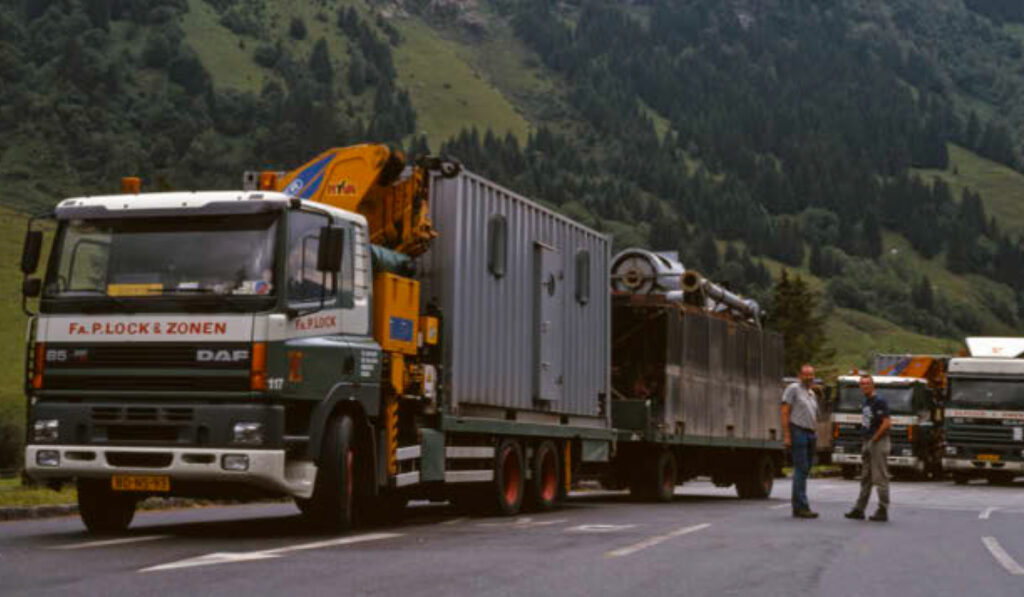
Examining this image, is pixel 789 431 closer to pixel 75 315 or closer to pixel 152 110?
pixel 75 315

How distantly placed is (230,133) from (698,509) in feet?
542

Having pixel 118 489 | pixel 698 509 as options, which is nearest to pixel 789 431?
pixel 698 509

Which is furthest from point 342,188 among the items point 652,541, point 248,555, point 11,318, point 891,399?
point 11,318

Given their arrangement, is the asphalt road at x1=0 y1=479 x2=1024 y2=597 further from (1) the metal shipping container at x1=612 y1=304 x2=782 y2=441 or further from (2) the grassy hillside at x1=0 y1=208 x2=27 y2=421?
(2) the grassy hillside at x1=0 y1=208 x2=27 y2=421

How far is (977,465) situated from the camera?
43.5 meters

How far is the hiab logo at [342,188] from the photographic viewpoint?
15930mm

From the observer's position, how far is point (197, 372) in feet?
43.1

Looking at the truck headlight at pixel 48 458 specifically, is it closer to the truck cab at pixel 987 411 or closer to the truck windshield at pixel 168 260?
the truck windshield at pixel 168 260

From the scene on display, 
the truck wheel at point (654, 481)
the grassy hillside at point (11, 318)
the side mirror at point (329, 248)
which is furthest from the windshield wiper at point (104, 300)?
the grassy hillside at point (11, 318)

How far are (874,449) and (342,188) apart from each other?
8026 millimetres

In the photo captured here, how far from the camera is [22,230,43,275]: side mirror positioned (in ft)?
44.5

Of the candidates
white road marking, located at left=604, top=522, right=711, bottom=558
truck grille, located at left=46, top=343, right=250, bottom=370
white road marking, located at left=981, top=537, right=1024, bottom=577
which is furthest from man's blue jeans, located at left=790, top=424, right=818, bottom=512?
truck grille, located at left=46, top=343, right=250, bottom=370

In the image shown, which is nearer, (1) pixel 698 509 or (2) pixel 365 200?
(2) pixel 365 200

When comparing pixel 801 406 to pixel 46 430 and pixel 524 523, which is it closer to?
pixel 524 523
